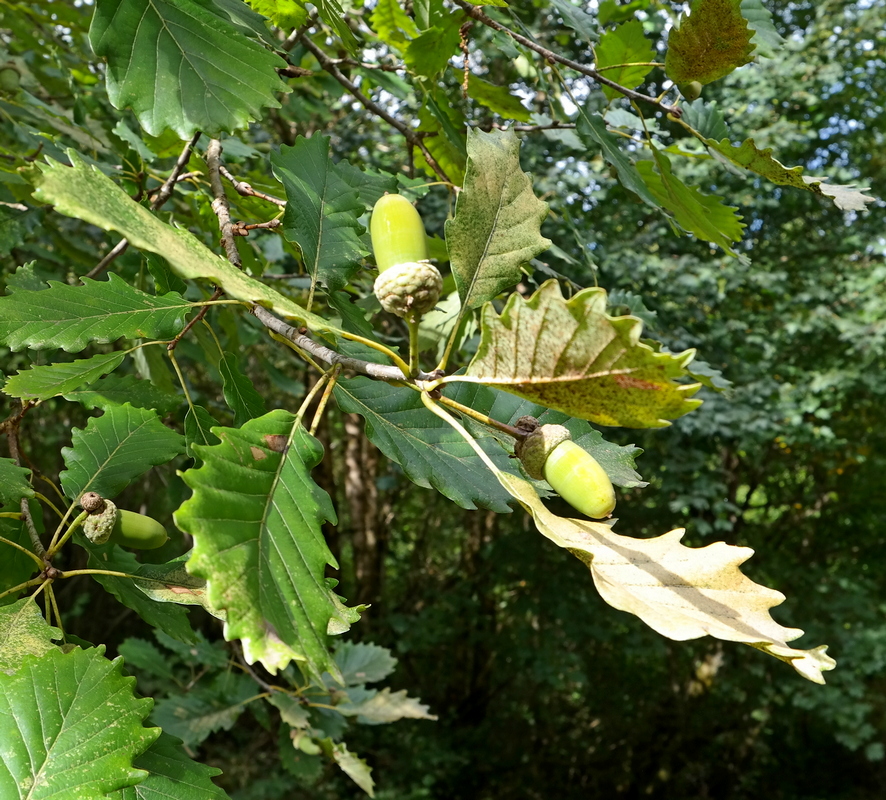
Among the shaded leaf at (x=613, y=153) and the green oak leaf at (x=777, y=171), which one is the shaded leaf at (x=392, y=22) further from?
the green oak leaf at (x=777, y=171)

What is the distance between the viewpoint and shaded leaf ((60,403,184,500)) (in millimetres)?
878

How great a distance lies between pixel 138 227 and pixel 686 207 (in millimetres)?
956

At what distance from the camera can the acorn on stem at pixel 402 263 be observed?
0.57m

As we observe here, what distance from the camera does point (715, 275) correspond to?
167 inches

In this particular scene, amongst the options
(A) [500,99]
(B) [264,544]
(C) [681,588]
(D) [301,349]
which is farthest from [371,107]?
(C) [681,588]

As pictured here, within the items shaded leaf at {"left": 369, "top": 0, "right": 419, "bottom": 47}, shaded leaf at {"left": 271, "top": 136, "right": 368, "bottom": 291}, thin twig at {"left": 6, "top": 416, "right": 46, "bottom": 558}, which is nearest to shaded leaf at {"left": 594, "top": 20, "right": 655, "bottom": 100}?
shaded leaf at {"left": 369, "top": 0, "right": 419, "bottom": 47}

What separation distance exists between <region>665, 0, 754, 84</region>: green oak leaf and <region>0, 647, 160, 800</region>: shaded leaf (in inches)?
39.7

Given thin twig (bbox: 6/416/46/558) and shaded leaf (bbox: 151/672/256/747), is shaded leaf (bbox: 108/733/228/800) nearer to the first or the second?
thin twig (bbox: 6/416/46/558)

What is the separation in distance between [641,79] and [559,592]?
4.17 meters

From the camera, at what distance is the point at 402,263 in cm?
60

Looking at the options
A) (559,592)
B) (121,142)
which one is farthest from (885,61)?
(121,142)

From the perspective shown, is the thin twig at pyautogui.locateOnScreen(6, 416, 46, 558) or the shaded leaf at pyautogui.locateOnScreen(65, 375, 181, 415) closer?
the thin twig at pyautogui.locateOnScreen(6, 416, 46, 558)

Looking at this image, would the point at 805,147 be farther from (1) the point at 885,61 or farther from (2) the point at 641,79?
(2) the point at 641,79

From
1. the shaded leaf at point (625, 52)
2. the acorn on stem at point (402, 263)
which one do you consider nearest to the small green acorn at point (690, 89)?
the shaded leaf at point (625, 52)
